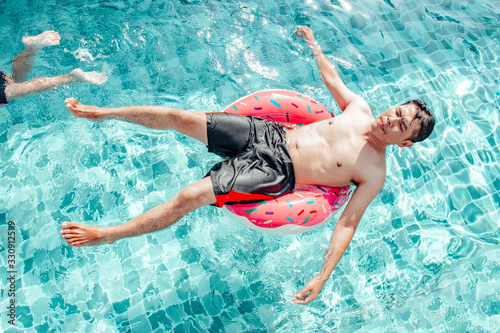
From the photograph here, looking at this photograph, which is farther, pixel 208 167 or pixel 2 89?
pixel 208 167

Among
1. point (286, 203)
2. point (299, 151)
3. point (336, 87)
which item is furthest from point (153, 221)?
point (336, 87)

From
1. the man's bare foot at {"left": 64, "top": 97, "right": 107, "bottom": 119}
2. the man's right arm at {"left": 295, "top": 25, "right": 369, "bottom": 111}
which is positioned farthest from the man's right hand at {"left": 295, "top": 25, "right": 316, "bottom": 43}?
the man's bare foot at {"left": 64, "top": 97, "right": 107, "bottom": 119}

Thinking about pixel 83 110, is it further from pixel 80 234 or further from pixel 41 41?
pixel 41 41

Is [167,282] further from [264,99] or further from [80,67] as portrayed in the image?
[80,67]

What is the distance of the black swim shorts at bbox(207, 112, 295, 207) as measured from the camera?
2.72m

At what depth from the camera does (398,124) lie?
8.82 ft

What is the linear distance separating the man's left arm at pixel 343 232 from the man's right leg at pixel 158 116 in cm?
115

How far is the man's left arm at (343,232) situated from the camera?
8.62 feet

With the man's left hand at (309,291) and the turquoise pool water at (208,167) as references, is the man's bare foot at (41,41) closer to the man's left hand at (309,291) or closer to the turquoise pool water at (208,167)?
the turquoise pool water at (208,167)

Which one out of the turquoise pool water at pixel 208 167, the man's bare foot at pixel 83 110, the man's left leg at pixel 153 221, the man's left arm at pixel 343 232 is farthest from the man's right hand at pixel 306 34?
the man's bare foot at pixel 83 110

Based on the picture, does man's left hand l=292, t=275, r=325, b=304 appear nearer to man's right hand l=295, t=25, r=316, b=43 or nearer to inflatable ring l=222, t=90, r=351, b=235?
inflatable ring l=222, t=90, r=351, b=235

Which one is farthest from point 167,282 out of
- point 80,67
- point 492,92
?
point 492,92

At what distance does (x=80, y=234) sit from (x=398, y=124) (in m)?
2.23

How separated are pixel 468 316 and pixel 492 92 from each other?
2.48m
